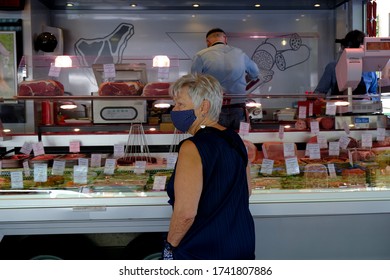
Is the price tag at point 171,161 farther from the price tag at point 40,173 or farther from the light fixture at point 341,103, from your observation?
the light fixture at point 341,103

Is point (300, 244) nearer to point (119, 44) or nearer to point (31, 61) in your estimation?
point (31, 61)

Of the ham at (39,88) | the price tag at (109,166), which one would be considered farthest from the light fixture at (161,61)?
the price tag at (109,166)

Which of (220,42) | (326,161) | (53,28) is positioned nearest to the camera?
(326,161)

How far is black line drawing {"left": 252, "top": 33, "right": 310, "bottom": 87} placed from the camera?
9.52 metres

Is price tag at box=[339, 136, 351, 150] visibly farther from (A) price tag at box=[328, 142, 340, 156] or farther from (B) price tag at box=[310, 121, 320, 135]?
(B) price tag at box=[310, 121, 320, 135]

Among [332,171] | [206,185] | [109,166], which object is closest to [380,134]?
[332,171]

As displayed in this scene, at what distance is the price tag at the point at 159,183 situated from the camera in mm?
3680

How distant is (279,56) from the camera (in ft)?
31.3

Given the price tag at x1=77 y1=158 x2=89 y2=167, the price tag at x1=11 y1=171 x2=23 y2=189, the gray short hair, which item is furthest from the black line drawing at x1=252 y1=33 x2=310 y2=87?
the gray short hair

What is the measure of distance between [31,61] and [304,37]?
5999 mm

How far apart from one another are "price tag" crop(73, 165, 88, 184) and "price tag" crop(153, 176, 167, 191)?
518mm

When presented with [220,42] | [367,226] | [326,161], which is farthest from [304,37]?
[367,226]

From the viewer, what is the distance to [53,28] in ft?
28.7

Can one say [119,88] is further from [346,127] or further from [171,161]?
[346,127]
